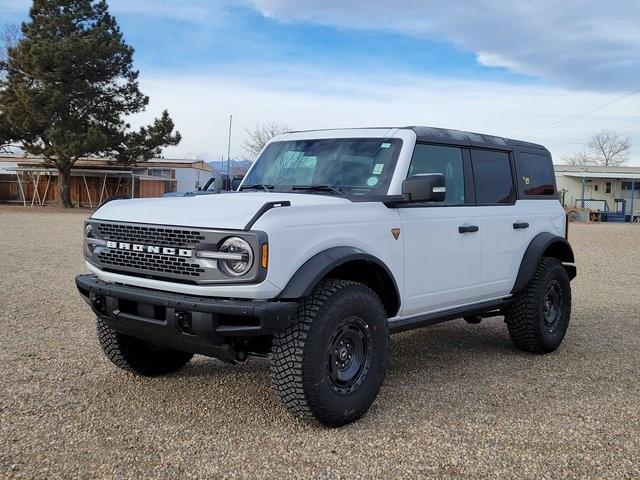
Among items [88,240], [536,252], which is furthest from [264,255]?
[536,252]

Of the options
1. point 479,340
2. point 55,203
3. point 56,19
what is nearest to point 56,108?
point 56,19

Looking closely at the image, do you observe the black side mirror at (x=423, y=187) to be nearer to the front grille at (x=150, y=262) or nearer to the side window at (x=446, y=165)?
the side window at (x=446, y=165)

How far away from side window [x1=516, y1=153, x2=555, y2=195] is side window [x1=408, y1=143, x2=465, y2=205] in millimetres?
1042

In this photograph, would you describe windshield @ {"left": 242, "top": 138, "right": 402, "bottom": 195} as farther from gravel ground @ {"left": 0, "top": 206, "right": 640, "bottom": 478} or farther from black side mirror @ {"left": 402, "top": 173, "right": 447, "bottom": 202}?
gravel ground @ {"left": 0, "top": 206, "right": 640, "bottom": 478}

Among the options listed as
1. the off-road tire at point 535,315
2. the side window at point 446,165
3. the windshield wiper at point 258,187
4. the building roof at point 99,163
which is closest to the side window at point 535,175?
the off-road tire at point 535,315

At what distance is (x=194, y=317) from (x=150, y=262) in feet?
1.87

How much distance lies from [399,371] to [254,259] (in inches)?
93.1

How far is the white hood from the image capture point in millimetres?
3738

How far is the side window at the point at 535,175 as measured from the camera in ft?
20.3

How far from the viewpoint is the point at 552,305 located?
6.39m

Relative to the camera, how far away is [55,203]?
41.5 m

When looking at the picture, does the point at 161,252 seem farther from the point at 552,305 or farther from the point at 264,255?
the point at 552,305

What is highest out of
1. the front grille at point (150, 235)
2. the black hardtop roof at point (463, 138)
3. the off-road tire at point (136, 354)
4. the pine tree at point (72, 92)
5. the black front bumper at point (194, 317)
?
the pine tree at point (72, 92)

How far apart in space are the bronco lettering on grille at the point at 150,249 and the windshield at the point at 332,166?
4.30ft
